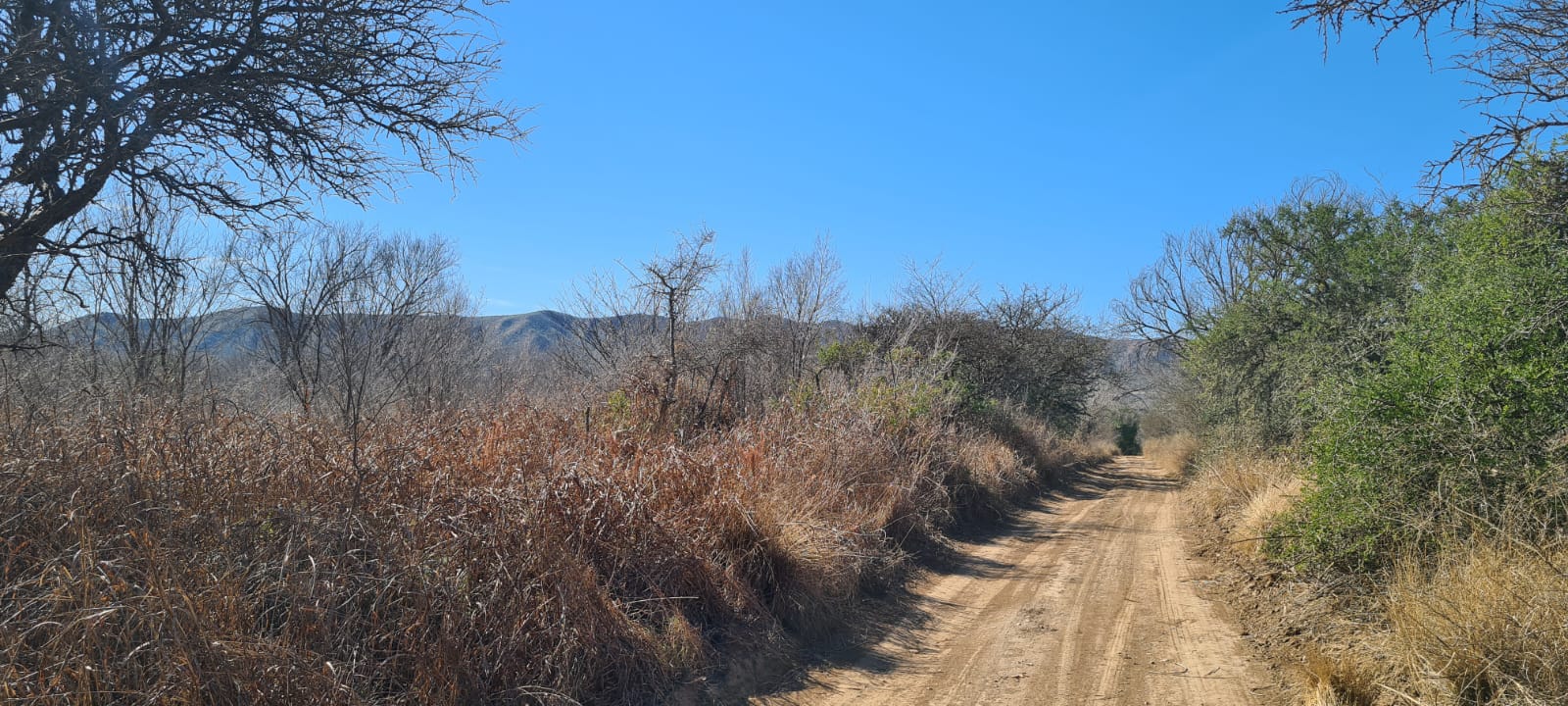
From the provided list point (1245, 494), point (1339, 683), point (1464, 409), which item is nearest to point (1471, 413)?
point (1464, 409)

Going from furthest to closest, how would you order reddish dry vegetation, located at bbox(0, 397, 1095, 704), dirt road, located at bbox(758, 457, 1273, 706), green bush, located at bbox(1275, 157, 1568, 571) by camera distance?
green bush, located at bbox(1275, 157, 1568, 571) → dirt road, located at bbox(758, 457, 1273, 706) → reddish dry vegetation, located at bbox(0, 397, 1095, 704)

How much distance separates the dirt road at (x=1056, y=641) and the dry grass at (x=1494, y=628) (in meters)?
1.01

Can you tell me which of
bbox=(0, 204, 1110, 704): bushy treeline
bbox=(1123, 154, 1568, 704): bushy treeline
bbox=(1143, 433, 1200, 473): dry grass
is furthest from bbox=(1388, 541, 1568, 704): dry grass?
bbox=(1143, 433, 1200, 473): dry grass

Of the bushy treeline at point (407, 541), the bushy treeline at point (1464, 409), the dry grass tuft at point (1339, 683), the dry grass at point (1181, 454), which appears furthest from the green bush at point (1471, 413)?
the dry grass at point (1181, 454)

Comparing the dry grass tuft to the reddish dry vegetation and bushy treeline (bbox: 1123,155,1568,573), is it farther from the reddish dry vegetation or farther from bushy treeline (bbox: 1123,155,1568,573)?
the reddish dry vegetation

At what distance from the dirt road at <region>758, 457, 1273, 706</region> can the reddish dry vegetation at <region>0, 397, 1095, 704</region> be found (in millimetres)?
780

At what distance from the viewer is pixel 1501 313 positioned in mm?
5578

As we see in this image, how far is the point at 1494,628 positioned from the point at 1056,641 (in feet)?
8.67

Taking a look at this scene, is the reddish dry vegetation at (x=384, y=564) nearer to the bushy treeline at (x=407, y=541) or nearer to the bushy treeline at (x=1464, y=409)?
the bushy treeline at (x=407, y=541)

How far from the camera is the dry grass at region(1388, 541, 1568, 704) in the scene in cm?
370

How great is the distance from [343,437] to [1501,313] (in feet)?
26.1

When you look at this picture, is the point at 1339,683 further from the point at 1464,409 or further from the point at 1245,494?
the point at 1245,494

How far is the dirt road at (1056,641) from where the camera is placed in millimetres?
5020

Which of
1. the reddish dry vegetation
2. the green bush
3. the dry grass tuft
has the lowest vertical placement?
the dry grass tuft
